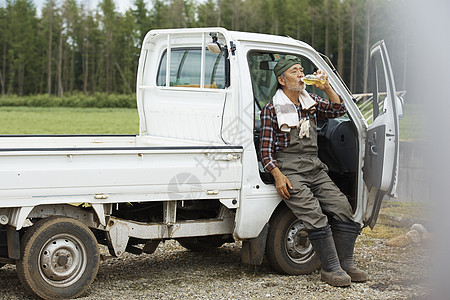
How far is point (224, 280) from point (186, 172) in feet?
3.73

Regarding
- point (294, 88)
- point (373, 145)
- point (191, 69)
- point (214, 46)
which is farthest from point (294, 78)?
point (191, 69)

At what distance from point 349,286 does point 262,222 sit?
895 millimetres

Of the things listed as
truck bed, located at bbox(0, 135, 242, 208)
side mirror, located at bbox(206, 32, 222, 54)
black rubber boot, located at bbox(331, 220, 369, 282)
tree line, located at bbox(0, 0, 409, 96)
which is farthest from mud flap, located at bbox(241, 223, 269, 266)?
tree line, located at bbox(0, 0, 409, 96)

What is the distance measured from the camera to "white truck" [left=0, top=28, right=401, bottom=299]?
519 centimetres

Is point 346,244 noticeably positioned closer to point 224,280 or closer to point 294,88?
point 224,280

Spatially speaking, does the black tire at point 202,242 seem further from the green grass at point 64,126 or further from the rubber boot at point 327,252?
the green grass at point 64,126

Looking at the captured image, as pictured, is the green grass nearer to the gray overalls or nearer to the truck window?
the truck window

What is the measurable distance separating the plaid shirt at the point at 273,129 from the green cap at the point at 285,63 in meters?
0.30

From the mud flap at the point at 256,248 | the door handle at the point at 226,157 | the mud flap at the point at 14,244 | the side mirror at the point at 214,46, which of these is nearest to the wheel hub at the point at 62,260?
the mud flap at the point at 14,244

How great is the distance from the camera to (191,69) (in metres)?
6.61

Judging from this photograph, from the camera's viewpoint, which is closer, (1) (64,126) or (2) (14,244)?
(2) (14,244)

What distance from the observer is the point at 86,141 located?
7.06m

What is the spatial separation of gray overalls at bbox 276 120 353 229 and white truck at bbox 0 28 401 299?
0.72 feet

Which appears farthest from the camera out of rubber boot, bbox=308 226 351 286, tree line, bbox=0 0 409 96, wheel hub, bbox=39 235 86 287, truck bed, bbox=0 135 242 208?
tree line, bbox=0 0 409 96
